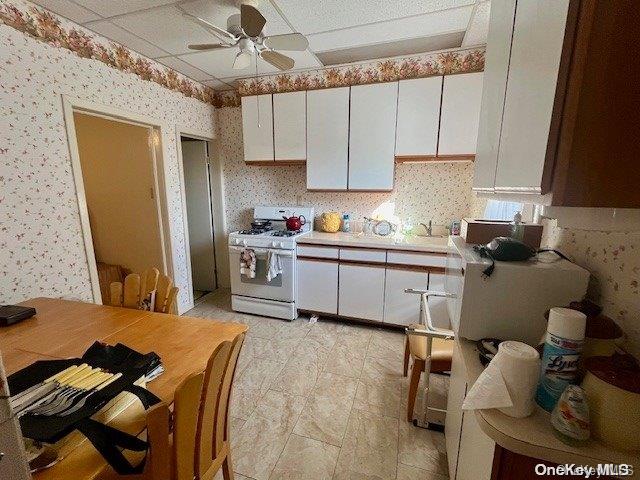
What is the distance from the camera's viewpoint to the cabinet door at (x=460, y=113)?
2318 millimetres

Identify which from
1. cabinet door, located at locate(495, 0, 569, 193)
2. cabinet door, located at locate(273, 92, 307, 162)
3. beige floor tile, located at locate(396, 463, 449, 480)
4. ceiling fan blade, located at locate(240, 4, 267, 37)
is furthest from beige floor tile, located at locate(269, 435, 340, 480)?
cabinet door, located at locate(273, 92, 307, 162)

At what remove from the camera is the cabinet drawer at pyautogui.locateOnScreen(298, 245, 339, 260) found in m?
2.73

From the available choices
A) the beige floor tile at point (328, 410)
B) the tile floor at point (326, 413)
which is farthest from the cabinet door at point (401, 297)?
the beige floor tile at point (328, 410)

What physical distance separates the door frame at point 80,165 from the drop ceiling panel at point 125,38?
1.70 ft

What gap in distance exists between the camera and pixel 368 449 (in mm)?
1502

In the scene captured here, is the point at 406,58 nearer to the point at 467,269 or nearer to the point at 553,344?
the point at 467,269

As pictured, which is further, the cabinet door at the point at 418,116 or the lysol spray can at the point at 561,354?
the cabinet door at the point at 418,116

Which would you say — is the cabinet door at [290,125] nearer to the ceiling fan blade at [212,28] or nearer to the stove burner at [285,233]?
the stove burner at [285,233]

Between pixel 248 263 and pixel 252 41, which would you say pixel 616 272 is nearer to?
pixel 252 41

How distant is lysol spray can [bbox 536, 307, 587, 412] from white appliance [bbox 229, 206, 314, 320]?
221cm

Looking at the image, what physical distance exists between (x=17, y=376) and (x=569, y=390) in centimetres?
169

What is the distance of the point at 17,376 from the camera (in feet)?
3.13

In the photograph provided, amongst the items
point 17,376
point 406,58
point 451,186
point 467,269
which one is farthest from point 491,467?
point 406,58

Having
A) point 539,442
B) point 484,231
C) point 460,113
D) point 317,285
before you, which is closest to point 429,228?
point 460,113
